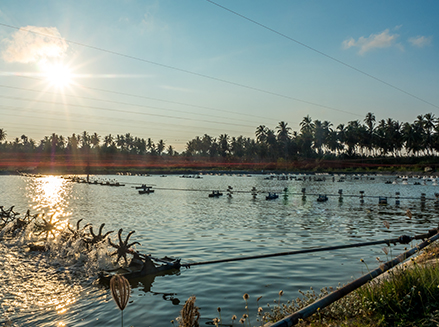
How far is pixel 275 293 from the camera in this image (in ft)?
39.4

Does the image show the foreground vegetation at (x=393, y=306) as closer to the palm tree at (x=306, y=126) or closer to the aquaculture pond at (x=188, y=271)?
the aquaculture pond at (x=188, y=271)

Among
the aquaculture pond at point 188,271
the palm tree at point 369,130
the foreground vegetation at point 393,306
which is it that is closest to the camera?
the foreground vegetation at point 393,306

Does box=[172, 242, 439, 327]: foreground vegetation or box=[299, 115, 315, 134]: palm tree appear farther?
box=[299, 115, 315, 134]: palm tree

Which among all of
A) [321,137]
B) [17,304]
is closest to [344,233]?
[17,304]

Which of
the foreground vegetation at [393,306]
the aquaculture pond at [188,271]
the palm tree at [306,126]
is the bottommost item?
the aquaculture pond at [188,271]

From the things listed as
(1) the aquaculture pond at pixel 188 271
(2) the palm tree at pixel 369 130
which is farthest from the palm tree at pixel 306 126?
(1) the aquaculture pond at pixel 188 271

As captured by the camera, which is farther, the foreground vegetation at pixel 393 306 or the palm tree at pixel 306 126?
the palm tree at pixel 306 126

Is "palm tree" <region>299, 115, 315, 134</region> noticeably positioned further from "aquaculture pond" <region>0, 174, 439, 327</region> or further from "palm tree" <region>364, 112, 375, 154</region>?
"aquaculture pond" <region>0, 174, 439, 327</region>

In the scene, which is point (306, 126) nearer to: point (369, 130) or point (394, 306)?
point (369, 130)

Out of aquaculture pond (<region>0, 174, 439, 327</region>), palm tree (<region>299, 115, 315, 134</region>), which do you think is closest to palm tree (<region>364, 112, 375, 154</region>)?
palm tree (<region>299, 115, 315, 134</region>)

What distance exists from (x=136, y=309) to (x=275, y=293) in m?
4.84

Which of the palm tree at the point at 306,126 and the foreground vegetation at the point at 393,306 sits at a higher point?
the palm tree at the point at 306,126

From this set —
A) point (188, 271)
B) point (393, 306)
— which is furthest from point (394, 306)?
point (188, 271)

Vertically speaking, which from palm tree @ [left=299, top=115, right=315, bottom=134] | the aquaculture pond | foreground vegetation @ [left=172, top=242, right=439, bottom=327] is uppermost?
palm tree @ [left=299, top=115, right=315, bottom=134]
